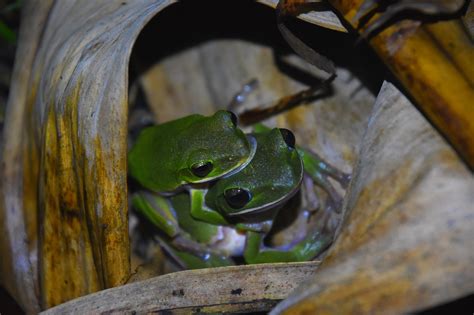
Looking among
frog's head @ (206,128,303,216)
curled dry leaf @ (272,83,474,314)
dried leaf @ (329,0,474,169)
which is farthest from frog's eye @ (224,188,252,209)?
dried leaf @ (329,0,474,169)

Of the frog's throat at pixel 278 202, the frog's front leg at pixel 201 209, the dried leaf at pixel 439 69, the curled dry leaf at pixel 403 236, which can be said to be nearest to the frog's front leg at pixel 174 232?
the frog's front leg at pixel 201 209

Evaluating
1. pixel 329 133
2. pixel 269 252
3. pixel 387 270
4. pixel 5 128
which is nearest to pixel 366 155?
pixel 387 270

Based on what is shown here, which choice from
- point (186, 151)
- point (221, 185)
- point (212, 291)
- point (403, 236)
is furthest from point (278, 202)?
point (403, 236)

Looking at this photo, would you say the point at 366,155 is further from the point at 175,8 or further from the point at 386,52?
the point at 175,8

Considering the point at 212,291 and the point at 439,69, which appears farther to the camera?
the point at 212,291

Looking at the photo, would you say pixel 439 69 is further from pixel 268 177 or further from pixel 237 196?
pixel 237 196

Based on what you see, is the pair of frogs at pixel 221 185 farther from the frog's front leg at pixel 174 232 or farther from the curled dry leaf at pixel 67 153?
the curled dry leaf at pixel 67 153
